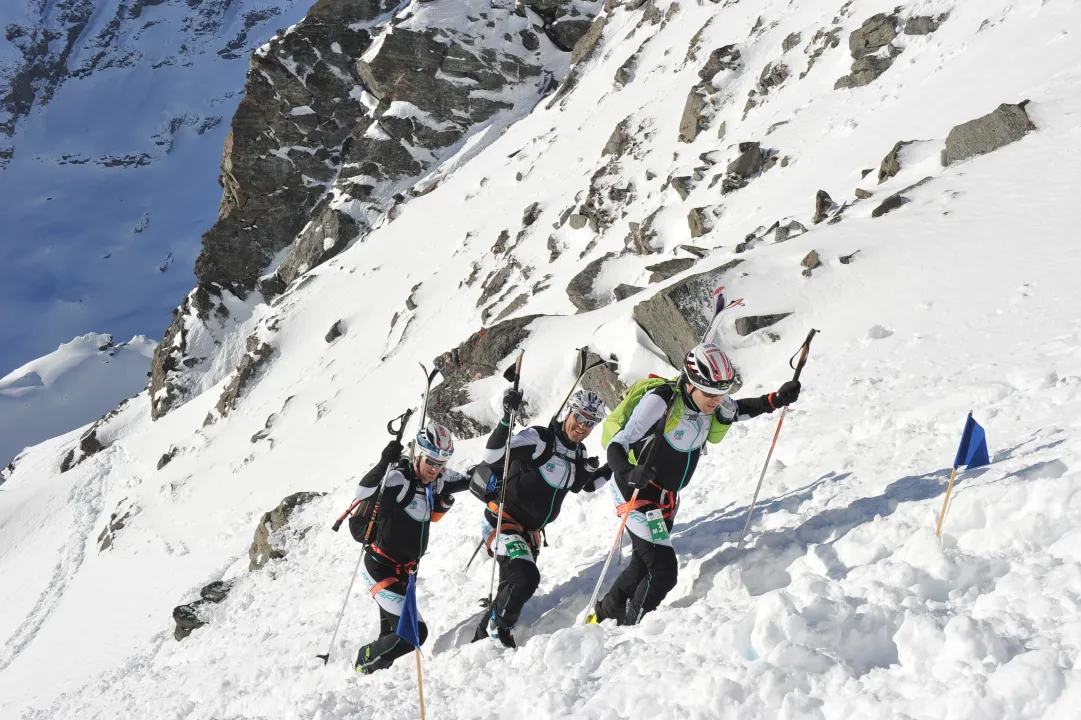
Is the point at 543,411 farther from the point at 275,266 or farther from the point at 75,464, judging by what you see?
the point at 275,266

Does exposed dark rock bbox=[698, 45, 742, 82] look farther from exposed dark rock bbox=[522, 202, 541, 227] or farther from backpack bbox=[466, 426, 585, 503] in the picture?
backpack bbox=[466, 426, 585, 503]

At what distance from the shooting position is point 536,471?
6.80 metres

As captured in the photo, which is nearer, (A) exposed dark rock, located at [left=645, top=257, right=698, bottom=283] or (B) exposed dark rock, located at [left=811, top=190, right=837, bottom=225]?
(B) exposed dark rock, located at [left=811, top=190, right=837, bottom=225]

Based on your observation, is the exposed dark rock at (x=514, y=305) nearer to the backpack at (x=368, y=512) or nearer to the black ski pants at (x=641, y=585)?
the backpack at (x=368, y=512)

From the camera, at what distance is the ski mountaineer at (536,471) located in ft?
21.6

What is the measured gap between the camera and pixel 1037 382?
22.6ft

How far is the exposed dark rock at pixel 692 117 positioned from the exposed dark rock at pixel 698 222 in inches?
411

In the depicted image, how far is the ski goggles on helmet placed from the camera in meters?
6.56

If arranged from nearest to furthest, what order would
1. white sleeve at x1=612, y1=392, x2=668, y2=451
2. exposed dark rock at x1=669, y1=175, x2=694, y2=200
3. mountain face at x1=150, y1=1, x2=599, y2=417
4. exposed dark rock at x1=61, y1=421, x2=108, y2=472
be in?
white sleeve at x1=612, y1=392, x2=668, y2=451, exposed dark rock at x1=669, y1=175, x2=694, y2=200, exposed dark rock at x1=61, y1=421, x2=108, y2=472, mountain face at x1=150, y1=1, x2=599, y2=417

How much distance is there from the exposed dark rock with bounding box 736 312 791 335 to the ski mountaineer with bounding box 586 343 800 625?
249 inches

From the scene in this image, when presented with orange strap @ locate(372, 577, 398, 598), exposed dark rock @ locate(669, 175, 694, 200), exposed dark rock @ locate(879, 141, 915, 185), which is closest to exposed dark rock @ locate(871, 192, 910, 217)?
exposed dark rock @ locate(879, 141, 915, 185)

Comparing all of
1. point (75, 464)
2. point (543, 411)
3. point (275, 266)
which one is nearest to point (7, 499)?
point (75, 464)

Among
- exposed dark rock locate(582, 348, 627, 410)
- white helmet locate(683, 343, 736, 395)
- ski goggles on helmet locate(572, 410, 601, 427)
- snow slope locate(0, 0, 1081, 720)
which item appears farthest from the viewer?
exposed dark rock locate(582, 348, 627, 410)

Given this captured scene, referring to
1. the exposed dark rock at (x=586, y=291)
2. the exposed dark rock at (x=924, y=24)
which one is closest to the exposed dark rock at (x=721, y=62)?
the exposed dark rock at (x=924, y=24)
